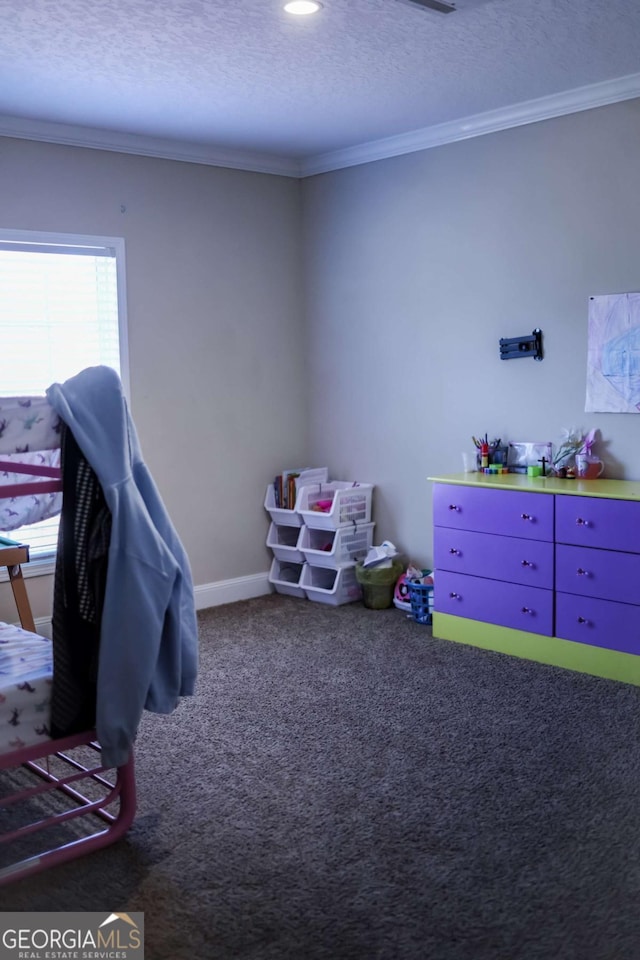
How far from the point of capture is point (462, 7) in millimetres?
2928

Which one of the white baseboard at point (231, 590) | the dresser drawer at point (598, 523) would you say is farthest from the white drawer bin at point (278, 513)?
the dresser drawer at point (598, 523)

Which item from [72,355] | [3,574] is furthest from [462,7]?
[3,574]

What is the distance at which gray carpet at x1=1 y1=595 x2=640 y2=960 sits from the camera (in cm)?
209

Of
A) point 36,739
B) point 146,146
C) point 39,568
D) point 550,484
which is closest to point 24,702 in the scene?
point 36,739

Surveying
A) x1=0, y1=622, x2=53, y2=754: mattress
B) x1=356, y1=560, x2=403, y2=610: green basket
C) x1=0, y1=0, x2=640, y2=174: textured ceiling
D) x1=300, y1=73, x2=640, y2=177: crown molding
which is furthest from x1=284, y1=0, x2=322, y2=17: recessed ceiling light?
x1=356, y1=560, x2=403, y2=610: green basket

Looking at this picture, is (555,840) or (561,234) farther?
(561,234)

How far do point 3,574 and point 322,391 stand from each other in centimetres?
214

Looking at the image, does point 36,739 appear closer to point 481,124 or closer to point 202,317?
point 202,317

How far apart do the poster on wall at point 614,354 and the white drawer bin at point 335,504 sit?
1.41 m

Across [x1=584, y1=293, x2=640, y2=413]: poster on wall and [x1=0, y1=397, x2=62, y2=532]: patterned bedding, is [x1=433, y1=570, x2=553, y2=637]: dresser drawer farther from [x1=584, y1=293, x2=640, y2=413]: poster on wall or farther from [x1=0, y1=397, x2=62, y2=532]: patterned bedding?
[x1=0, y1=397, x2=62, y2=532]: patterned bedding

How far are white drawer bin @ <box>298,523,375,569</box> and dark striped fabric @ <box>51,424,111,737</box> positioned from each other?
2.57 metres

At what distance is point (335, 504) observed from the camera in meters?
4.84

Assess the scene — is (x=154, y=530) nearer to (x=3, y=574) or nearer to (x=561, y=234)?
(x=3, y=574)

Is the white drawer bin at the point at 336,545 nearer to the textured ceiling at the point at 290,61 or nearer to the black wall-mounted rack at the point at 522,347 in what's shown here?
the black wall-mounted rack at the point at 522,347
